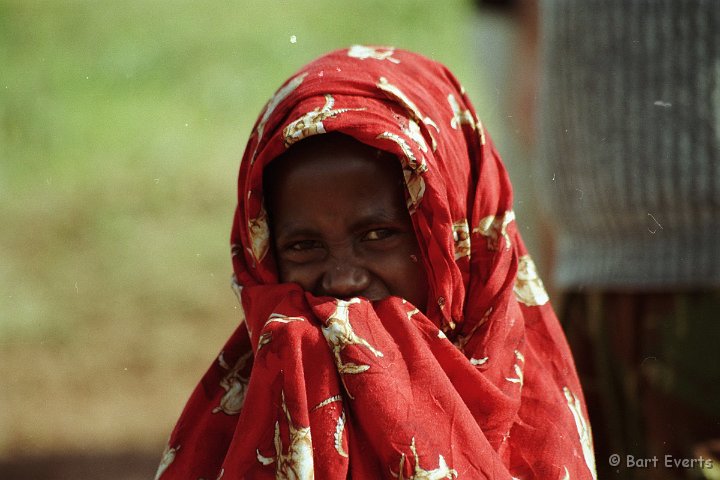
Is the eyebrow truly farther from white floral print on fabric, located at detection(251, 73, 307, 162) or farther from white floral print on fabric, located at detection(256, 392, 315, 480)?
white floral print on fabric, located at detection(256, 392, 315, 480)

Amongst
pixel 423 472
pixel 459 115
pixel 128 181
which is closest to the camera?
pixel 423 472

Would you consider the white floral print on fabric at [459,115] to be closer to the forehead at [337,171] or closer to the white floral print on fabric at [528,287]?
the forehead at [337,171]

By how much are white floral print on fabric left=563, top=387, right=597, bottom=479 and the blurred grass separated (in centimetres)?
256

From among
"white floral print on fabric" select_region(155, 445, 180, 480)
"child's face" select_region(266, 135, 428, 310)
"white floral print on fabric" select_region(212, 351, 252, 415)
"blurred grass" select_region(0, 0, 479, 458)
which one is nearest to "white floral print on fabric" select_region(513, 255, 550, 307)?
"child's face" select_region(266, 135, 428, 310)

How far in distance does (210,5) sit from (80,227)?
13.0ft

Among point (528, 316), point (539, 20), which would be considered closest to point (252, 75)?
point (539, 20)

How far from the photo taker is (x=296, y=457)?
163 centimetres

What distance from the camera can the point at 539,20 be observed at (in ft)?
12.0

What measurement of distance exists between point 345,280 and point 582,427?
61 cm

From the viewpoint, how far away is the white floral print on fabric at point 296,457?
1.62 m

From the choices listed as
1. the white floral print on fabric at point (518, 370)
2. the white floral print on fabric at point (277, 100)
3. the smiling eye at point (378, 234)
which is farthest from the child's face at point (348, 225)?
the white floral print on fabric at point (518, 370)

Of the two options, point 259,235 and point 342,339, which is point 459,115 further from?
point 342,339

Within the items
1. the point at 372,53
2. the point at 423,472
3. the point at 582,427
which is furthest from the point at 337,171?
the point at 582,427

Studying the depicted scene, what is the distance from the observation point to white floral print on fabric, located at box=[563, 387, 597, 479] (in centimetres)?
192
